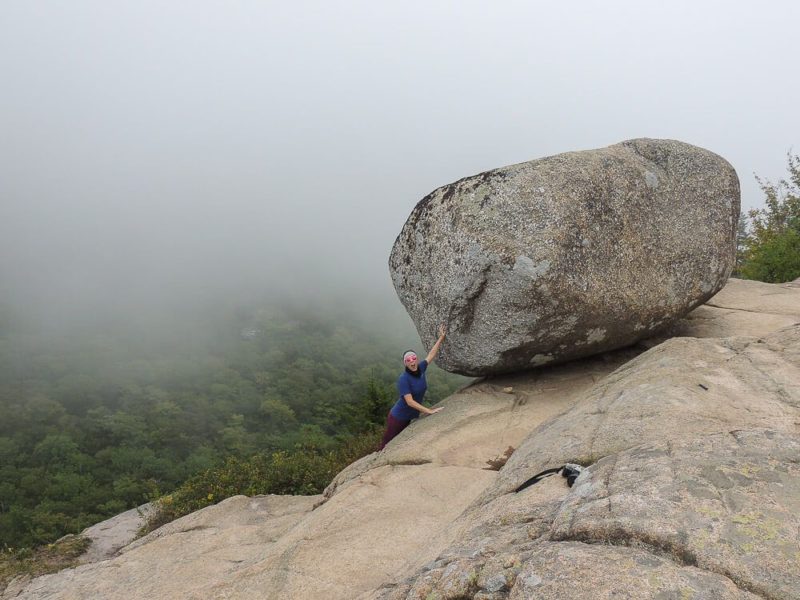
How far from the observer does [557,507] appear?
402cm

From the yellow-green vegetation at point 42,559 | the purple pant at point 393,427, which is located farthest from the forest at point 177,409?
the purple pant at point 393,427

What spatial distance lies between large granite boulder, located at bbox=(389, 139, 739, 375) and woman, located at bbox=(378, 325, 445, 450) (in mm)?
834

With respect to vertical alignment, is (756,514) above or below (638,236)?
below

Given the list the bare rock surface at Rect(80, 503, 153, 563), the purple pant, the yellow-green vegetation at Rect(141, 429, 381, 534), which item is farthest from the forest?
the purple pant

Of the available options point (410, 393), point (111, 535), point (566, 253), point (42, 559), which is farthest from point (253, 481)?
point (566, 253)

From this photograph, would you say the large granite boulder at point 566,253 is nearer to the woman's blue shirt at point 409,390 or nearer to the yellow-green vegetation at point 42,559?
the woman's blue shirt at point 409,390

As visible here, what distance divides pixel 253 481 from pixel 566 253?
7900 millimetres

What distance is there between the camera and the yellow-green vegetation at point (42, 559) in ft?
30.0

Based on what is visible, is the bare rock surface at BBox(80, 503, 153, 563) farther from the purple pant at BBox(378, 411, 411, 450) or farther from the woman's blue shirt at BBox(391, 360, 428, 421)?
the woman's blue shirt at BBox(391, 360, 428, 421)

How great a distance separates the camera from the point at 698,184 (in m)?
10.7

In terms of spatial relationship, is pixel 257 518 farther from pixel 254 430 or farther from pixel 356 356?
pixel 356 356

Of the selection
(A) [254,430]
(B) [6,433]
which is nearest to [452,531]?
(A) [254,430]

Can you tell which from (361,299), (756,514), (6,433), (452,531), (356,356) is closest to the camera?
(756,514)

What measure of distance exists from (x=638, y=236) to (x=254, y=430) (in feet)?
116
